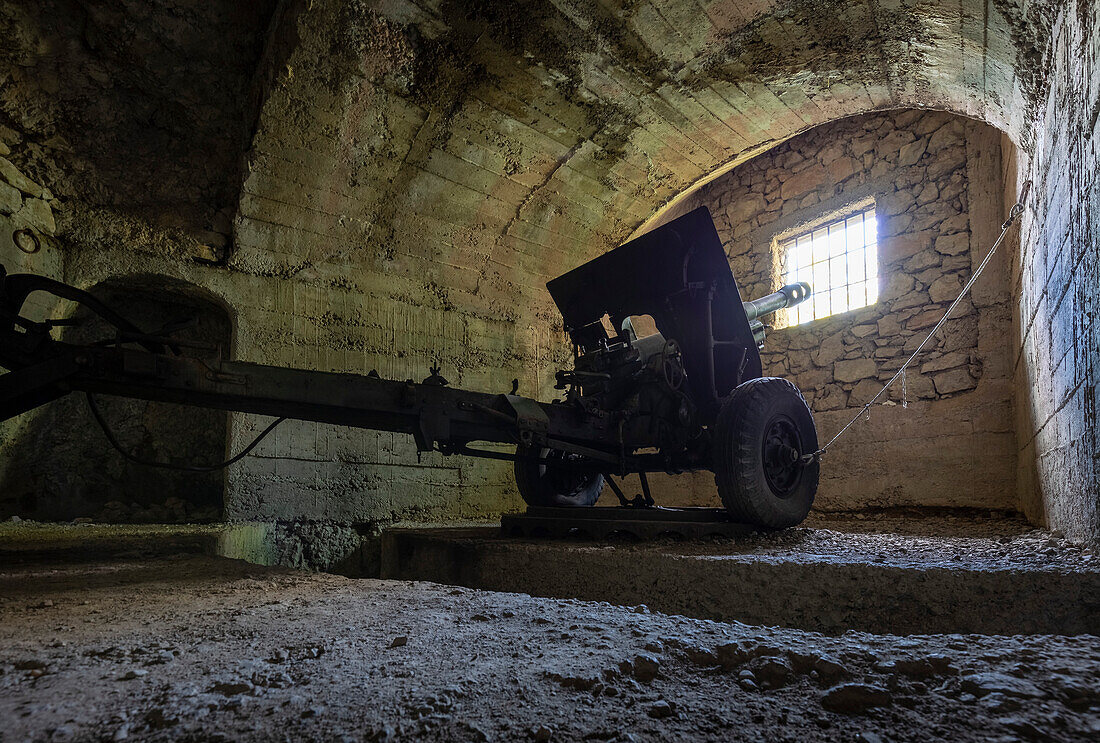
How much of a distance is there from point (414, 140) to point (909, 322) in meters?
5.08

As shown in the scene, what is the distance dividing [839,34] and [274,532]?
5.69 metres

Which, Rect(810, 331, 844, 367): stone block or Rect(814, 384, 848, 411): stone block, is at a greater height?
Rect(810, 331, 844, 367): stone block

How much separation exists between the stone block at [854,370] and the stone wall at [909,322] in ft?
0.03

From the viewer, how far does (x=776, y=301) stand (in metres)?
5.15

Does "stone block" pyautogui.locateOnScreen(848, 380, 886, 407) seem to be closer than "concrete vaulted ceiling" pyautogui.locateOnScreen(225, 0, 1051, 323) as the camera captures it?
No

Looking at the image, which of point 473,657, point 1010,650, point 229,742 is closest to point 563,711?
point 473,657

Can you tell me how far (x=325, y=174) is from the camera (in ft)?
16.5

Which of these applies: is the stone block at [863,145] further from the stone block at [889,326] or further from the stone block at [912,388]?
the stone block at [912,388]

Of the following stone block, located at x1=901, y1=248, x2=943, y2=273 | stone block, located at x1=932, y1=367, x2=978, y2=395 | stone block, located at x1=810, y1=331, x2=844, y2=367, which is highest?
stone block, located at x1=901, y1=248, x2=943, y2=273

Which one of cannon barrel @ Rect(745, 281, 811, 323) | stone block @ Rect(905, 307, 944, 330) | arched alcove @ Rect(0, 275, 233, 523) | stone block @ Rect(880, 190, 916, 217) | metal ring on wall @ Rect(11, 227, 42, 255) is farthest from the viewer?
stone block @ Rect(880, 190, 916, 217)

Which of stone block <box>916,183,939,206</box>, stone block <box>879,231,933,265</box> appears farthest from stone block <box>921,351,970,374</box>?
stone block <box>916,183,939,206</box>

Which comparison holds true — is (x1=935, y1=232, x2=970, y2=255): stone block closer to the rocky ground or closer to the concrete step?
the rocky ground

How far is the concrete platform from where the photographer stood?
1.87m

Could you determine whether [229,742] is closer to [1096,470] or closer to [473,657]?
[473,657]
